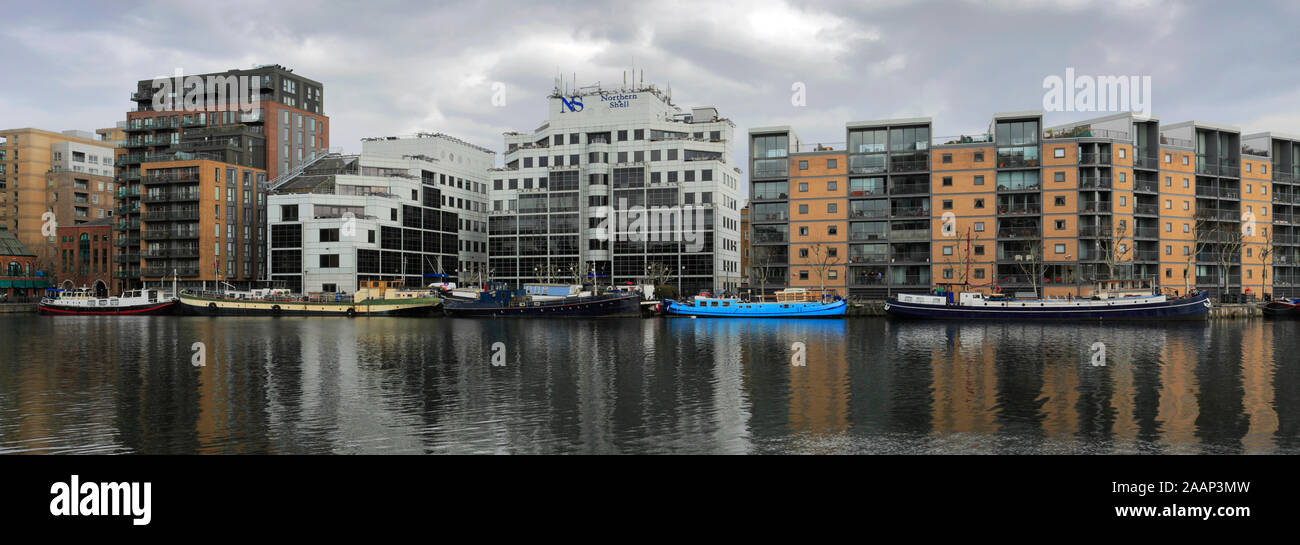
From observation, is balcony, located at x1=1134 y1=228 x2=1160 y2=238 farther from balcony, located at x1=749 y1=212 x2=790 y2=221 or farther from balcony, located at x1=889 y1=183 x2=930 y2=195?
balcony, located at x1=749 y1=212 x2=790 y2=221

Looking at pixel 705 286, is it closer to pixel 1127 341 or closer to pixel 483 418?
pixel 1127 341

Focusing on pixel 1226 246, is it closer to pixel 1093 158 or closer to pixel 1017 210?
pixel 1093 158

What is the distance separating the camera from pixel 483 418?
99.9 feet

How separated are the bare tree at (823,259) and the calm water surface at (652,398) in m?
65.5

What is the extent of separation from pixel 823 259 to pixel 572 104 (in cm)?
6043

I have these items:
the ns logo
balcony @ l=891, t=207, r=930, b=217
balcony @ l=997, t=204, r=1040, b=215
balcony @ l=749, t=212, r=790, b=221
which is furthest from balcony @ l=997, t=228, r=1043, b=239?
the ns logo

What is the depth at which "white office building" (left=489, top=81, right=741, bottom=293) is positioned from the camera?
15212 cm

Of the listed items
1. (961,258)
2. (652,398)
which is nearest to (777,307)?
(961,258)

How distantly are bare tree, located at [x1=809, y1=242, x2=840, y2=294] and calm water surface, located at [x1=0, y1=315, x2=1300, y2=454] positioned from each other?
65466mm

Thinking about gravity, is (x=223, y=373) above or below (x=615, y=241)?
below

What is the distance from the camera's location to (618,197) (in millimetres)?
156750

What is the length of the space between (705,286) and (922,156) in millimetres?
43461

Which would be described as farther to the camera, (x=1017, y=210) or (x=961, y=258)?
(x=961, y=258)
